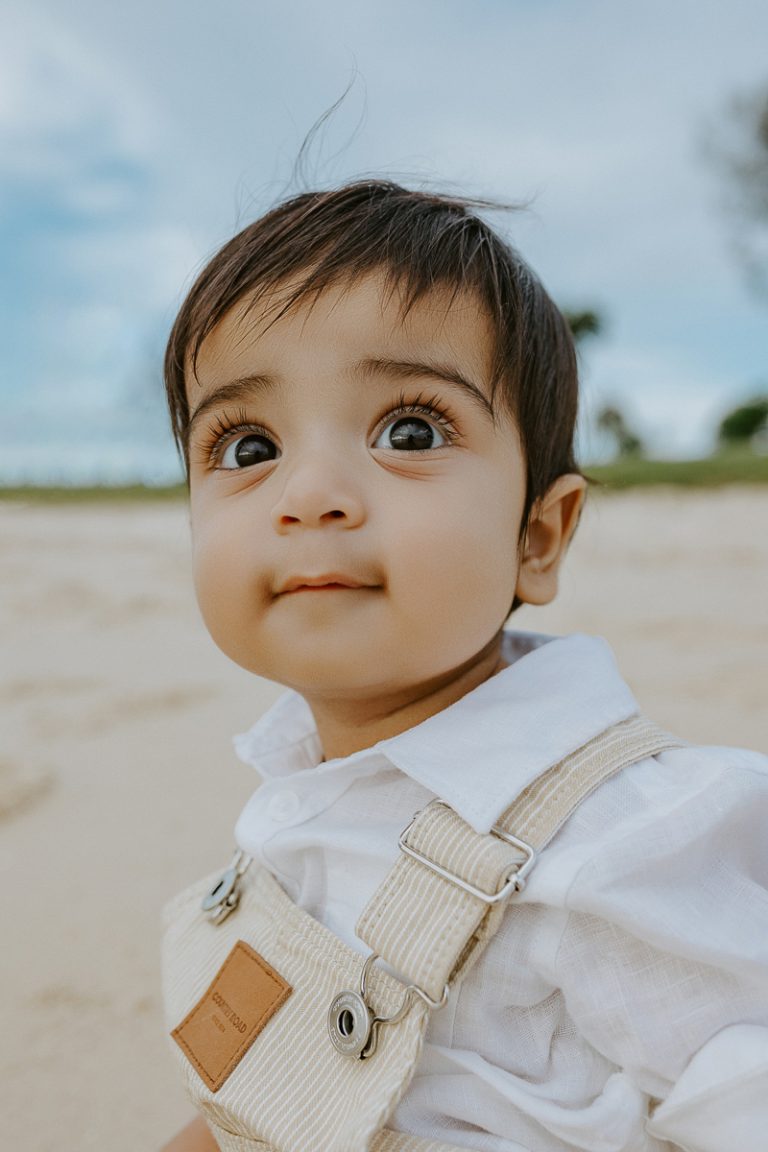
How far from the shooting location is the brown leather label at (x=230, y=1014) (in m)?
0.86

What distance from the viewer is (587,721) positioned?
0.84m

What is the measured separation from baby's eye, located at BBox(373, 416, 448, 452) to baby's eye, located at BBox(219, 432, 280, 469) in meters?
0.11

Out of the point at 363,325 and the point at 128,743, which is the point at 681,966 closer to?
the point at 363,325

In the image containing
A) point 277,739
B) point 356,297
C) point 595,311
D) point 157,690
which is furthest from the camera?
point 595,311

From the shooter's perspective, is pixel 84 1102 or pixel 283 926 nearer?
pixel 283 926

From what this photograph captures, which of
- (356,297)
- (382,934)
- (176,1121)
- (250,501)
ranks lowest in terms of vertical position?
(176,1121)

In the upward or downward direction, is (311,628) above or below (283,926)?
above

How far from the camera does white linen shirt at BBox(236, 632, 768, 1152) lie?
71cm

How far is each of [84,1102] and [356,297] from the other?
990 mm

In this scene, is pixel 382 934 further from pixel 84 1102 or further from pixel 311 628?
pixel 84 1102

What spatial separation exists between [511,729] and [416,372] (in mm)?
314

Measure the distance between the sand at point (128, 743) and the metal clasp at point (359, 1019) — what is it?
1.71 feet

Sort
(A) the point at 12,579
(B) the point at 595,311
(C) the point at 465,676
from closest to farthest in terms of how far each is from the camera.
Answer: (C) the point at 465,676 → (A) the point at 12,579 → (B) the point at 595,311

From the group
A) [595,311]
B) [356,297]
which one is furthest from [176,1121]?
[595,311]
